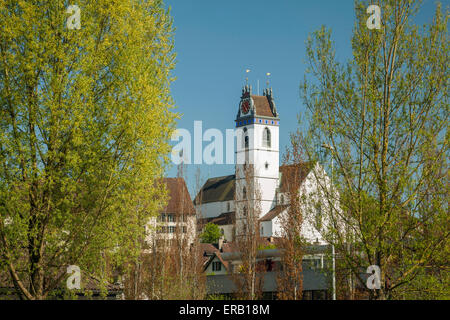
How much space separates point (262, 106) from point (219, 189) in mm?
22842

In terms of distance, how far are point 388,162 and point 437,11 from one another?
4.45m

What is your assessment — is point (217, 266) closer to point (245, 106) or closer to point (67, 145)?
point (67, 145)

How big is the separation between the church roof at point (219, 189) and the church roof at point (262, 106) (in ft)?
58.2

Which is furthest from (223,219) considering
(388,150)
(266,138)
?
(388,150)

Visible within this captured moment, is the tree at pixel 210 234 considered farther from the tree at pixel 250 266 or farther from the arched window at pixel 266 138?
the tree at pixel 250 266

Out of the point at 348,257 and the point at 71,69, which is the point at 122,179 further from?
the point at 348,257

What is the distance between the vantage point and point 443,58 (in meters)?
15.3

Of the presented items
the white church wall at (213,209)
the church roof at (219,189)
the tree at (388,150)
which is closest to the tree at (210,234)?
the church roof at (219,189)

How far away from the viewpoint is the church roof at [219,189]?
134m

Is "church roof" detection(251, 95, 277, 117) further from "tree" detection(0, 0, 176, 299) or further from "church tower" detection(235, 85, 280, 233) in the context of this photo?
"tree" detection(0, 0, 176, 299)

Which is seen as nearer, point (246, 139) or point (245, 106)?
point (246, 139)

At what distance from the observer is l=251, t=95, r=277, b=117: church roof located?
127537mm

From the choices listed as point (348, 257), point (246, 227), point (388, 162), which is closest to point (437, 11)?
point (388, 162)

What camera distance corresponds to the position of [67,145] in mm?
14359
